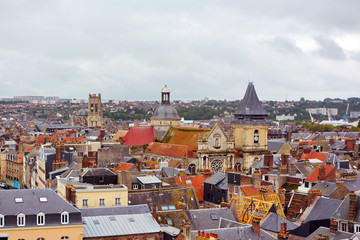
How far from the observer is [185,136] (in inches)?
3868

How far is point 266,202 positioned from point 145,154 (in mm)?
52408

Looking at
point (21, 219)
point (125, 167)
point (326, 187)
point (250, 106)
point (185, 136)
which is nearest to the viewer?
point (21, 219)

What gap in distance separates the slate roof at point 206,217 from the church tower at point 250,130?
45602 millimetres

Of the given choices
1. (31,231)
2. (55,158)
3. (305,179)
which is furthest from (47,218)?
(55,158)

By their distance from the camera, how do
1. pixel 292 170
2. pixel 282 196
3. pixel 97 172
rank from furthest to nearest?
1. pixel 292 170
2. pixel 97 172
3. pixel 282 196

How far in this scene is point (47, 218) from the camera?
38062 mm

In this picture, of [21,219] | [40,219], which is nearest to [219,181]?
[40,219]

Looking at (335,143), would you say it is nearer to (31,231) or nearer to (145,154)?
(145,154)

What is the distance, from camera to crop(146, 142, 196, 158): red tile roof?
89.3m

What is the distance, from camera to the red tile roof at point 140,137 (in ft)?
352

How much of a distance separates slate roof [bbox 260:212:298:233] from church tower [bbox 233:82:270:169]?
48.1 metres

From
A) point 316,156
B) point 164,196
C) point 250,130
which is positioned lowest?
point 164,196

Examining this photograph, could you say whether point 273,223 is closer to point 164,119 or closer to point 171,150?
point 171,150

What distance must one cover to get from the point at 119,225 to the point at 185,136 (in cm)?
5809
